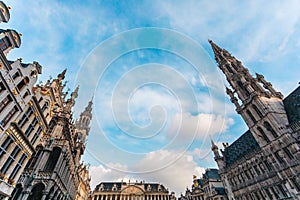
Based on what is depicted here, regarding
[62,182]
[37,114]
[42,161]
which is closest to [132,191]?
[62,182]

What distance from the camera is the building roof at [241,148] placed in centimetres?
4678

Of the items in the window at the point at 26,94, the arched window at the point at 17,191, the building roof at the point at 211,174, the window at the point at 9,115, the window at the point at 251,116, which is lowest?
the arched window at the point at 17,191

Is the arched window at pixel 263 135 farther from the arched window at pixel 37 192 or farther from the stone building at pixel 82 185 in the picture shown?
the stone building at pixel 82 185

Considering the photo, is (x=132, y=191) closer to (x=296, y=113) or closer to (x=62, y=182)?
(x=62, y=182)

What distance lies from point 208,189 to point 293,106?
39.1m

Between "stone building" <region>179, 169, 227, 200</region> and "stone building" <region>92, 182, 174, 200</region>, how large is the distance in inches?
585

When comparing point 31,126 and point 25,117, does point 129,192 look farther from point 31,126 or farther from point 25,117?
point 25,117

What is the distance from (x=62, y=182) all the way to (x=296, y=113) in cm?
4868

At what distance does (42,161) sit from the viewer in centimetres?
2542

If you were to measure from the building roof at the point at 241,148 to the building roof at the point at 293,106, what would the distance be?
37.3 feet

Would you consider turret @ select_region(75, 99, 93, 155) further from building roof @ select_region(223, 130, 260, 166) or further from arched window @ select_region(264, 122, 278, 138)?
arched window @ select_region(264, 122, 278, 138)

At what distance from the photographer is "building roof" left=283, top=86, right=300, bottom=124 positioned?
35631 millimetres

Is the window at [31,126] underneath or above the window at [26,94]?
underneath

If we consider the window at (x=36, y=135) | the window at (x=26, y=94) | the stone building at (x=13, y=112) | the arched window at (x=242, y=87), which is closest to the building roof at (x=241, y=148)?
the arched window at (x=242, y=87)
